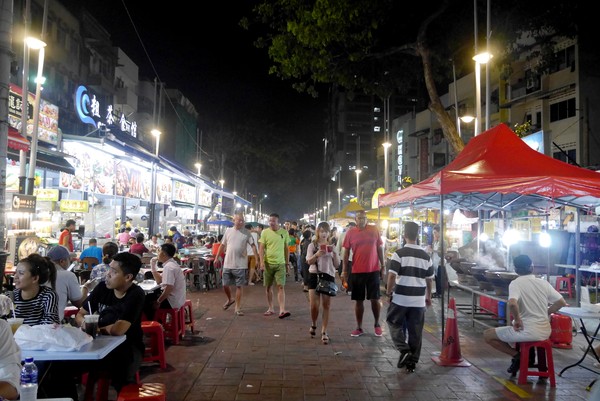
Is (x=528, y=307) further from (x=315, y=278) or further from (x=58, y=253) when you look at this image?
(x=58, y=253)

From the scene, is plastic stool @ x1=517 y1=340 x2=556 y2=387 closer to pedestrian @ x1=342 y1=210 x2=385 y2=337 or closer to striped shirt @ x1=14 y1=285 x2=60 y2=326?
pedestrian @ x1=342 y1=210 x2=385 y2=337

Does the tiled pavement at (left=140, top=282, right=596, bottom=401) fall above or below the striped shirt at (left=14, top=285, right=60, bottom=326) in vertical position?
below

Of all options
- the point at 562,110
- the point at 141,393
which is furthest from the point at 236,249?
the point at 562,110

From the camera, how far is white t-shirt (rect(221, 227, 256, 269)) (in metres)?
10.3

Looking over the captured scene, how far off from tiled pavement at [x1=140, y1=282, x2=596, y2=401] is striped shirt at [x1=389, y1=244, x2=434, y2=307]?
2.97 feet

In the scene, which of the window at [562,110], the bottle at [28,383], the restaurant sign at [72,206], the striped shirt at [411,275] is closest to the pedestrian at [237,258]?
the striped shirt at [411,275]

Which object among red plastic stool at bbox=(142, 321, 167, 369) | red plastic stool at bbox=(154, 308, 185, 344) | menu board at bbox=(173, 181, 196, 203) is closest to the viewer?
red plastic stool at bbox=(142, 321, 167, 369)

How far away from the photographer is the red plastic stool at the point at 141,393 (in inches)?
161

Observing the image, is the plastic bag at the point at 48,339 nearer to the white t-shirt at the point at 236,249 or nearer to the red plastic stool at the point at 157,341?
the red plastic stool at the point at 157,341

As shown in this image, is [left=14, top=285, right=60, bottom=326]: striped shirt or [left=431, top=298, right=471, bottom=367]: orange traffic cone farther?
[left=431, top=298, right=471, bottom=367]: orange traffic cone

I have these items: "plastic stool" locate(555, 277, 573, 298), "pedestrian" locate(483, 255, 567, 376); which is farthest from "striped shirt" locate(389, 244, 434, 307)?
"plastic stool" locate(555, 277, 573, 298)

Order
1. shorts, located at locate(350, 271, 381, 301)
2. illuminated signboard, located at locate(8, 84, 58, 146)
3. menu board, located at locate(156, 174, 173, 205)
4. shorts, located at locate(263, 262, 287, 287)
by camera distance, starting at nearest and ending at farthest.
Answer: shorts, located at locate(350, 271, 381, 301) → shorts, located at locate(263, 262, 287, 287) → illuminated signboard, located at locate(8, 84, 58, 146) → menu board, located at locate(156, 174, 173, 205)

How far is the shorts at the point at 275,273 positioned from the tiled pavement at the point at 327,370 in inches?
38.6

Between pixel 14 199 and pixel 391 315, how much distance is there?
8.03 meters
